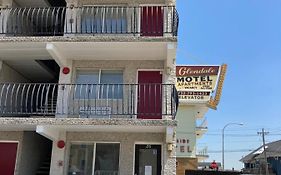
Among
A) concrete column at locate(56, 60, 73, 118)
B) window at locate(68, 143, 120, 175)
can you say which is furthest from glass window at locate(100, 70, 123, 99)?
window at locate(68, 143, 120, 175)

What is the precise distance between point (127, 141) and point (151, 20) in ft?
15.7

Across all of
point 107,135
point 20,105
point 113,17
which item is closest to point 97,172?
point 107,135

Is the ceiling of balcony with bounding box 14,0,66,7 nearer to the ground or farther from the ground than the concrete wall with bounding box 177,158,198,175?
farther from the ground

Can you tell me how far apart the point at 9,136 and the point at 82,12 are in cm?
546

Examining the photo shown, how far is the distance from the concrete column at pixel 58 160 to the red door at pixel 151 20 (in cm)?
504

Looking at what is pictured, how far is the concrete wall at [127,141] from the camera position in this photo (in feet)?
40.4

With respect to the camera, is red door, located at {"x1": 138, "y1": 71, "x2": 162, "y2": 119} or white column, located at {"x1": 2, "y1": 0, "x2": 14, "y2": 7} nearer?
red door, located at {"x1": 138, "y1": 71, "x2": 162, "y2": 119}

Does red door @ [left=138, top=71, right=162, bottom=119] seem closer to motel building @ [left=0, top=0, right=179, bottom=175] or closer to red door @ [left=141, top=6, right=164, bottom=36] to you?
motel building @ [left=0, top=0, right=179, bottom=175]

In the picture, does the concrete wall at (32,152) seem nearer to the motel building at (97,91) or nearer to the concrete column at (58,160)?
the motel building at (97,91)

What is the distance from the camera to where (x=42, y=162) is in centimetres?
1506

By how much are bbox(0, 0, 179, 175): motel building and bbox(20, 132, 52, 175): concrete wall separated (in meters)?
0.04

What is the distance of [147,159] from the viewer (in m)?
12.6

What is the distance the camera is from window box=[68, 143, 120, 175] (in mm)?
12567

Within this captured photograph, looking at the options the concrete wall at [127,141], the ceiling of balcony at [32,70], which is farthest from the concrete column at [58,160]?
the ceiling of balcony at [32,70]
